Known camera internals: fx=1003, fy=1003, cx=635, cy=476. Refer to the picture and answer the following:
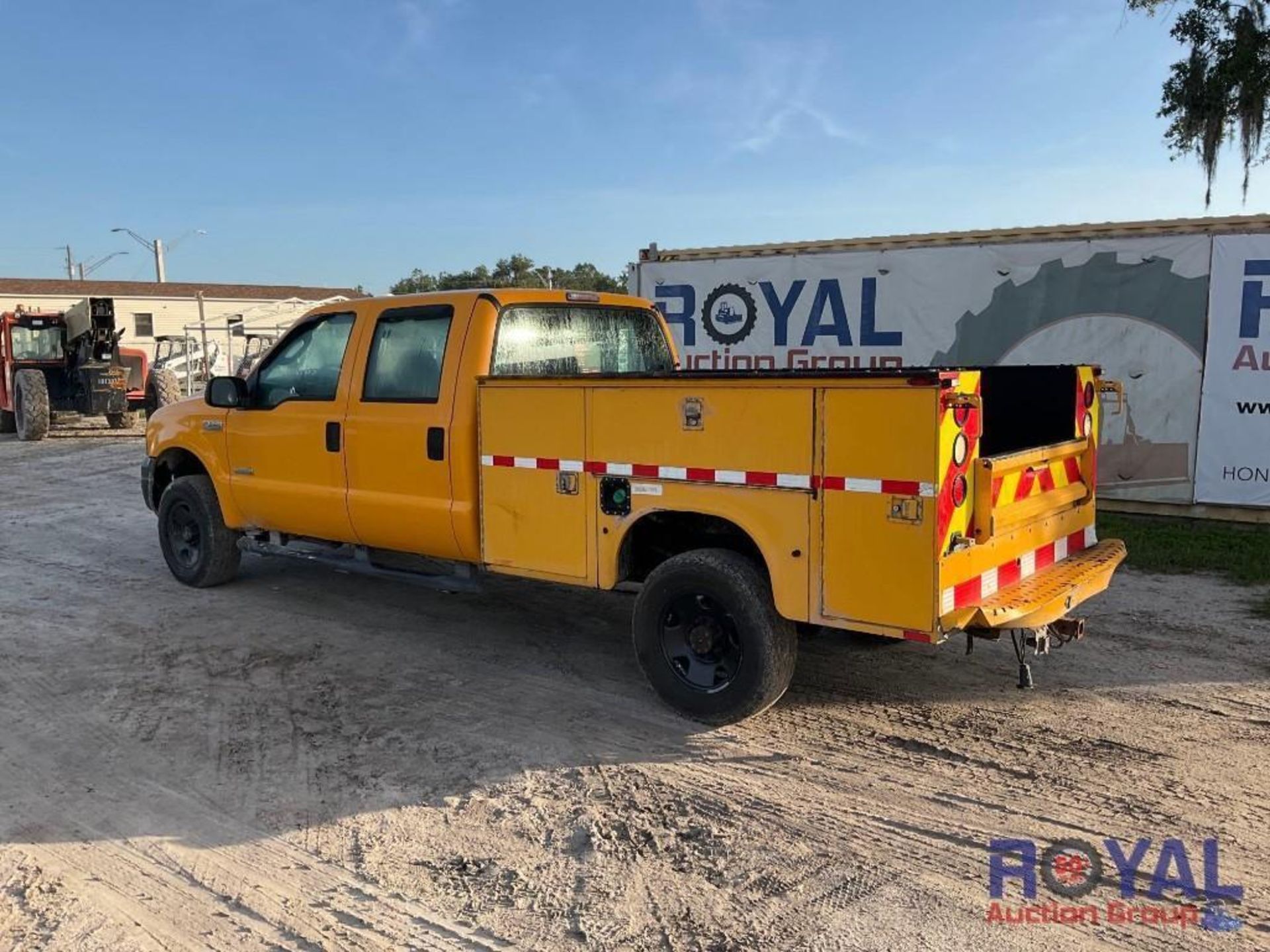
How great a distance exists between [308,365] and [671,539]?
9.17 feet

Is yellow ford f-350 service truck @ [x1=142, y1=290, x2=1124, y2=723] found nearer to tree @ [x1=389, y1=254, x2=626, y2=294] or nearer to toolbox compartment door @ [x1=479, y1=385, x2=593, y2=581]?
toolbox compartment door @ [x1=479, y1=385, x2=593, y2=581]

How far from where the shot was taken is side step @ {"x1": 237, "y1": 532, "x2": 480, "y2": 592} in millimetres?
5734

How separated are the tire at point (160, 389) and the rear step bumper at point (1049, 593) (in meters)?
19.1

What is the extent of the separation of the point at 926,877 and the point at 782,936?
2.03ft

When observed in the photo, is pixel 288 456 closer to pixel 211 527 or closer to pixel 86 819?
pixel 211 527

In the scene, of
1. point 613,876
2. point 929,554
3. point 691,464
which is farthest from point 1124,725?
point 613,876

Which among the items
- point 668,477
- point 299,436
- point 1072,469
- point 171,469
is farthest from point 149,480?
point 1072,469

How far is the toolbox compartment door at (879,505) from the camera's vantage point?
12.8ft

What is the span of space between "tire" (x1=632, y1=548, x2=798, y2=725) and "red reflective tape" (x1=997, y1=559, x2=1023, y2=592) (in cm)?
95

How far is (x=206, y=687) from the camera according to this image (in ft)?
17.6

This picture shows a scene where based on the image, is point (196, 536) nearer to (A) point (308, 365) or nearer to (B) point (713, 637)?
(A) point (308, 365)

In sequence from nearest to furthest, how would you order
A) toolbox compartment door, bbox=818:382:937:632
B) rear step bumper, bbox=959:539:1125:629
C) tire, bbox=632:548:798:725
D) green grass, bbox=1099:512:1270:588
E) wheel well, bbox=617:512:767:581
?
1. toolbox compartment door, bbox=818:382:937:632
2. rear step bumper, bbox=959:539:1125:629
3. tire, bbox=632:548:798:725
4. wheel well, bbox=617:512:767:581
5. green grass, bbox=1099:512:1270:588

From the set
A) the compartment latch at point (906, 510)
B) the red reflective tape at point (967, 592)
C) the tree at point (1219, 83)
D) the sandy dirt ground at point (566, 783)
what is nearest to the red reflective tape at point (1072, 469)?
the sandy dirt ground at point (566, 783)

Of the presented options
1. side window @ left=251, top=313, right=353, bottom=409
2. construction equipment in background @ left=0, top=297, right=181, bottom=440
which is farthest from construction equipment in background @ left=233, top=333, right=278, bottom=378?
side window @ left=251, top=313, right=353, bottom=409
